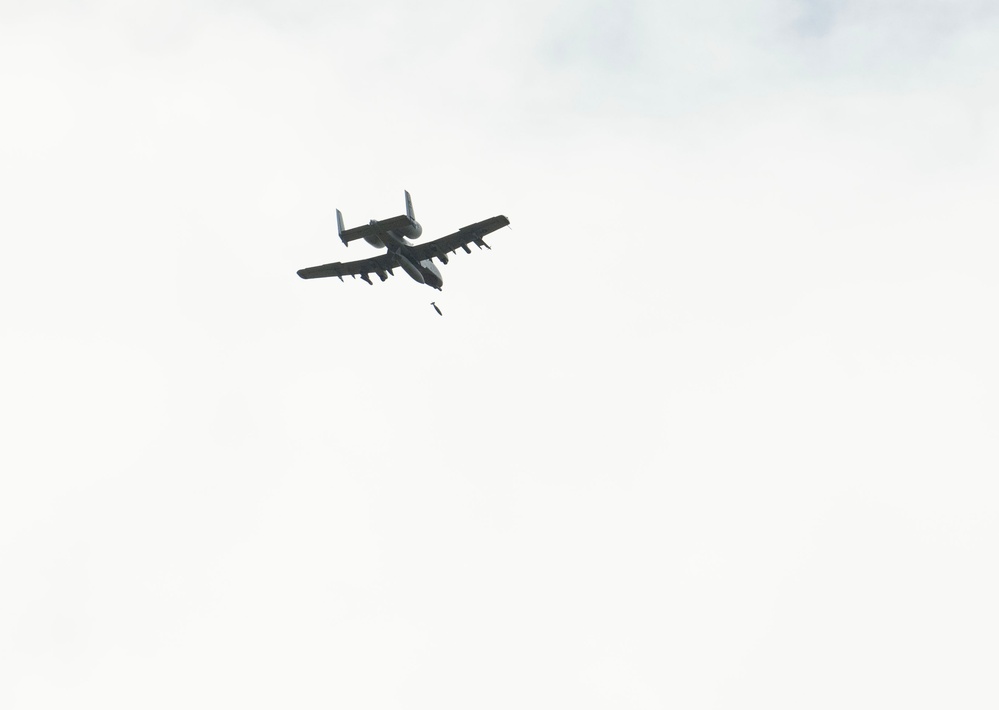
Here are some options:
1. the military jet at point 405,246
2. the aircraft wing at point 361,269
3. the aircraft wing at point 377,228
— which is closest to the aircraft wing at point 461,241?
the military jet at point 405,246

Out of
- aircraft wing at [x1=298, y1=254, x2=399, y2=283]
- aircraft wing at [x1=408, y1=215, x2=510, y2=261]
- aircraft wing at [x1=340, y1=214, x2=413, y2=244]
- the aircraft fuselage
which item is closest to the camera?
aircraft wing at [x1=340, y1=214, x2=413, y2=244]

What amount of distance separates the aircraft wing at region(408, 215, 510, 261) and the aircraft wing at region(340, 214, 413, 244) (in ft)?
14.4

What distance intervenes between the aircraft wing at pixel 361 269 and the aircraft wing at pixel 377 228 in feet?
17.3

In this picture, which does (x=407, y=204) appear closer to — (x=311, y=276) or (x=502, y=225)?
(x=502, y=225)

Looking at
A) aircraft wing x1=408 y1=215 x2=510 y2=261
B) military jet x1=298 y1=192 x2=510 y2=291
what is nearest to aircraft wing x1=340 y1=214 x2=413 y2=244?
military jet x1=298 y1=192 x2=510 y2=291

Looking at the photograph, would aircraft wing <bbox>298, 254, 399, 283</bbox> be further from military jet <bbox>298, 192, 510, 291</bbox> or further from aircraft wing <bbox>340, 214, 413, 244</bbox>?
aircraft wing <bbox>340, 214, 413, 244</bbox>

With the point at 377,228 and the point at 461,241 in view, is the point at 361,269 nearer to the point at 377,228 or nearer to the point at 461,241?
the point at 461,241

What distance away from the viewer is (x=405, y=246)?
68188 mm

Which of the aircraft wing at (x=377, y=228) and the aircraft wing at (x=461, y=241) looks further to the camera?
the aircraft wing at (x=461, y=241)

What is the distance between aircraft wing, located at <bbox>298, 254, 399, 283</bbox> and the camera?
72.1 meters

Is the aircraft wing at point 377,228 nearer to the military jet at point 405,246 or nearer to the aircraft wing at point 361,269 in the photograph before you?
the military jet at point 405,246

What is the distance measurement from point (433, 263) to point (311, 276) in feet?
30.7

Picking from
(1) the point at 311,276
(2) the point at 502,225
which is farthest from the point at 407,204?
(1) the point at 311,276

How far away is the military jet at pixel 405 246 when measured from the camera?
6456 centimetres
